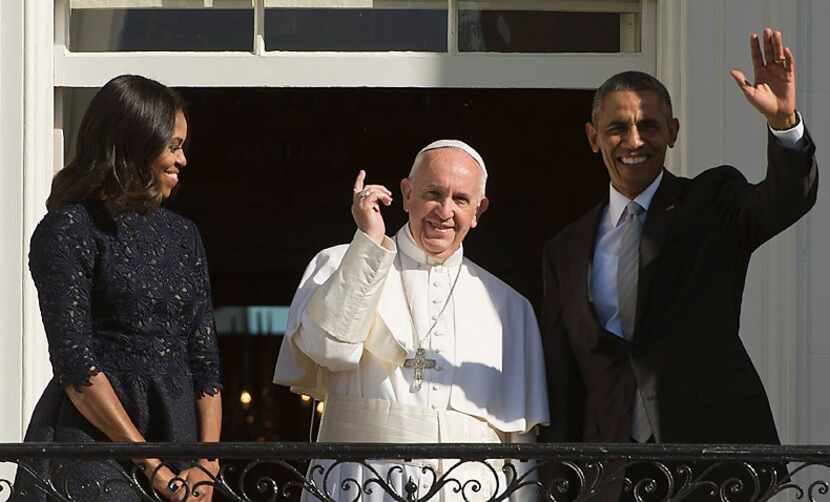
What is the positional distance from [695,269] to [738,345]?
0.66 feet

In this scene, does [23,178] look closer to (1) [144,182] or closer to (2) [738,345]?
(1) [144,182]

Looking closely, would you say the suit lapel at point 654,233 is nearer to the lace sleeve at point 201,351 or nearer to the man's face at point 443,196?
the man's face at point 443,196

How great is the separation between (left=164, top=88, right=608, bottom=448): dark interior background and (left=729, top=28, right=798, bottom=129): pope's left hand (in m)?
3.29

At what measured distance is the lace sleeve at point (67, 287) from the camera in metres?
4.40

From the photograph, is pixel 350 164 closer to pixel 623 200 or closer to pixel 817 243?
pixel 817 243

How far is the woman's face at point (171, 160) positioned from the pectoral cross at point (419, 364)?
2.54 feet

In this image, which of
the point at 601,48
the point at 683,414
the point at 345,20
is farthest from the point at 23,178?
the point at 683,414

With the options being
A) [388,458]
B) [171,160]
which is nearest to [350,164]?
[171,160]

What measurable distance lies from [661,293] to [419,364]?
2.07ft

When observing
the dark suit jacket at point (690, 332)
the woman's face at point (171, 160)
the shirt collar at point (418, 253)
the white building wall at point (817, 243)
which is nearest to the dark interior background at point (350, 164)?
the white building wall at point (817, 243)

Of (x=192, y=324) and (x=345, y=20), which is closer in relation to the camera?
(x=192, y=324)

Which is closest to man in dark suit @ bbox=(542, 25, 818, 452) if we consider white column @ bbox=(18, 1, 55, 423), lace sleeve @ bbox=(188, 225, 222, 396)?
lace sleeve @ bbox=(188, 225, 222, 396)

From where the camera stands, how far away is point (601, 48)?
19.9 ft

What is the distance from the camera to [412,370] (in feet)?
16.4
